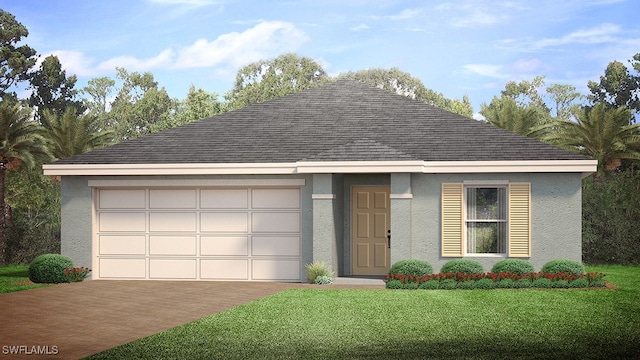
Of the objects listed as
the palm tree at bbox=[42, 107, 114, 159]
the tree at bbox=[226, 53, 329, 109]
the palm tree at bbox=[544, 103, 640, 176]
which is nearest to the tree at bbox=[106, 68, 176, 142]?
the tree at bbox=[226, 53, 329, 109]

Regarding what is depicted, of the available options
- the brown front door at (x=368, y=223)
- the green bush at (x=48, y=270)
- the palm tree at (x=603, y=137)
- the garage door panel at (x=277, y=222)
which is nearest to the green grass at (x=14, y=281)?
the green bush at (x=48, y=270)

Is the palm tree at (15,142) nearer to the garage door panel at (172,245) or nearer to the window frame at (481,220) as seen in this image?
the garage door panel at (172,245)

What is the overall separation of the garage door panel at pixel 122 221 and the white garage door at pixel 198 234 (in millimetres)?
11

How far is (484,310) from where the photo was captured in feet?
54.7

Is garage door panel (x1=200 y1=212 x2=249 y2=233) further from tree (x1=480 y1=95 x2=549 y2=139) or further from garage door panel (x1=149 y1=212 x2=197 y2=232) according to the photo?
tree (x1=480 y1=95 x2=549 y2=139)

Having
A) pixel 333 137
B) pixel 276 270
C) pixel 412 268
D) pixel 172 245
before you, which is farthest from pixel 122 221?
pixel 412 268

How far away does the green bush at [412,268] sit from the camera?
853 inches

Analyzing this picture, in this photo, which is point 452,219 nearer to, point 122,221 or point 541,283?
point 541,283

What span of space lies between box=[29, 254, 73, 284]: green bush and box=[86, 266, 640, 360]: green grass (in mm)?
7199

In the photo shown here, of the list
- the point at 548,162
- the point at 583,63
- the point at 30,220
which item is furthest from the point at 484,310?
the point at 583,63

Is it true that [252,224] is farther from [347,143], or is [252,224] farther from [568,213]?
[568,213]

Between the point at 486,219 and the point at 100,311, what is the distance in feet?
35.2


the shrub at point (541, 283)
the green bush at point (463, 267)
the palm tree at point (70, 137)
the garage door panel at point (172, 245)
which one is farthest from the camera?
the palm tree at point (70, 137)

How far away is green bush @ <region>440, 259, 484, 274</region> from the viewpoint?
21859mm
